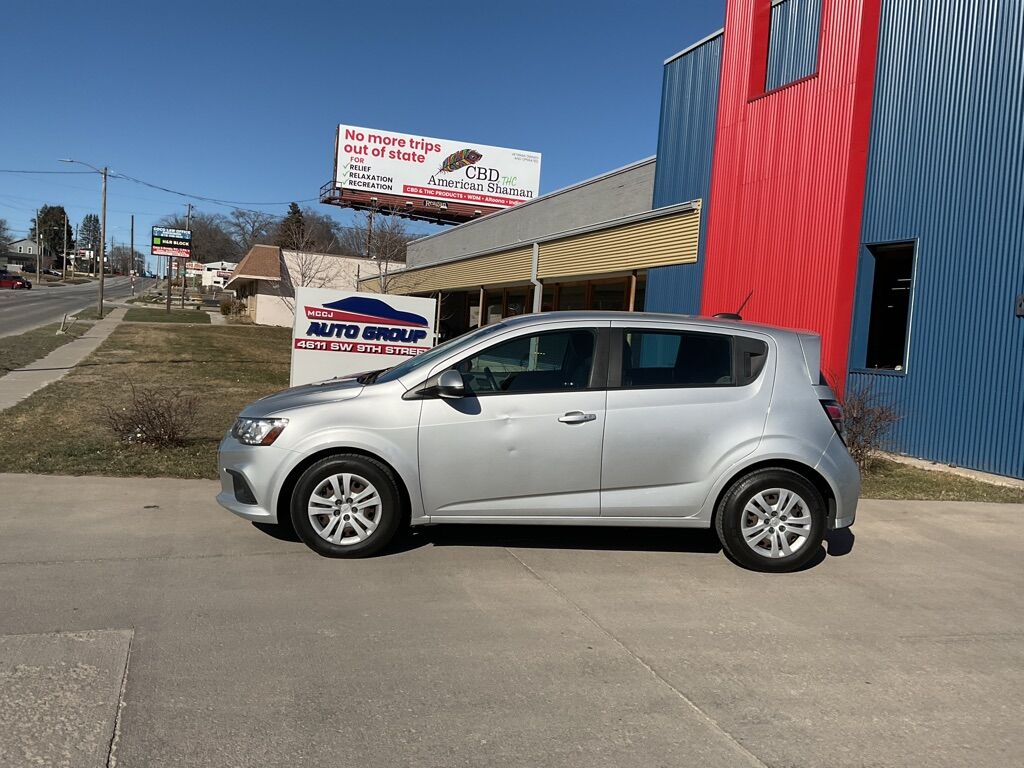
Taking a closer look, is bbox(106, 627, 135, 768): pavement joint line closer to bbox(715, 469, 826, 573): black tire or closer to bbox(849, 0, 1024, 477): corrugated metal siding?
bbox(715, 469, 826, 573): black tire

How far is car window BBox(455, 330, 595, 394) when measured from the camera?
554 cm

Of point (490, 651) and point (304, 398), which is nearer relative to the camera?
point (490, 651)

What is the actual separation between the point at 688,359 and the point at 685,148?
1054 centimetres

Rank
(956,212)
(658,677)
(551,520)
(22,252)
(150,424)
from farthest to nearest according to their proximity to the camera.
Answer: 1. (22,252)
2. (956,212)
3. (150,424)
4. (551,520)
5. (658,677)

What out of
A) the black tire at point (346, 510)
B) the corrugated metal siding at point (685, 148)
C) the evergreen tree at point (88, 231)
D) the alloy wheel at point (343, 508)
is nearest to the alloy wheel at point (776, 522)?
the black tire at point (346, 510)

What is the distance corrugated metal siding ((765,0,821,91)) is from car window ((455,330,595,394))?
354 inches

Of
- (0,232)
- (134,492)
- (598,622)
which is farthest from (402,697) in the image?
(0,232)

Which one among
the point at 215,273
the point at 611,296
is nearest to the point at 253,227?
the point at 215,273

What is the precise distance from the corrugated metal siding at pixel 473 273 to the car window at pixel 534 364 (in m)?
15.9

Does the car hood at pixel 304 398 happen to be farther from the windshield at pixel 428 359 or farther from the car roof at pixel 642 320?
the car roof at pixel 642 320

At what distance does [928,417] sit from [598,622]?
25.7 ft

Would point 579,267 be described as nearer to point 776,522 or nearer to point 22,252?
point 776,522

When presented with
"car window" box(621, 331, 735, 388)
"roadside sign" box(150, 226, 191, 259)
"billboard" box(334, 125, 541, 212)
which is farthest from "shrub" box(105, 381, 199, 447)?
"roadside sign" box(150, 226, 191, 259)

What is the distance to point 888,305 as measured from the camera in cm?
1148
